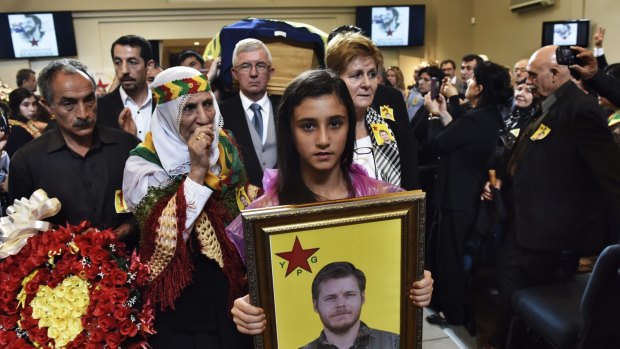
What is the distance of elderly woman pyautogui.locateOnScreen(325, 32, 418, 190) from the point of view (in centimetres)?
163

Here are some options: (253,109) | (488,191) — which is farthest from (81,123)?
(488,191)

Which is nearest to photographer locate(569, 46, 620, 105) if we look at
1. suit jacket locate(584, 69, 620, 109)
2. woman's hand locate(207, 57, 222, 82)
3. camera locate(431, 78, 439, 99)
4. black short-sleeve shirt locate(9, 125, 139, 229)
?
suit jacket locate(584, 69, 620, 109)

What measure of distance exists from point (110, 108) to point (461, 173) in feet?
6.87

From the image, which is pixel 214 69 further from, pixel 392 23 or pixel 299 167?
pixel 392 23

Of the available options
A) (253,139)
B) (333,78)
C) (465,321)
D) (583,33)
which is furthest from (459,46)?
(333,78)

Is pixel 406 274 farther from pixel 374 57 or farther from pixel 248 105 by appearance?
pixel 248 105

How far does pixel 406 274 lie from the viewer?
41.5 inches

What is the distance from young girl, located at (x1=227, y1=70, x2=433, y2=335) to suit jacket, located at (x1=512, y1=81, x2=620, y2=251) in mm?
1451

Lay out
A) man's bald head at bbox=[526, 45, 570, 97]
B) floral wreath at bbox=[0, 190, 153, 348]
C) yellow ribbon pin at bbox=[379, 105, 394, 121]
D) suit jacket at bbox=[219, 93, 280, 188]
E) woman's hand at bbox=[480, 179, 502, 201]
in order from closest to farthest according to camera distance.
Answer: floral wreath at bbox=[0, 190, 153, 348] → yellow ribbon pin at bbox=[379, 105, 394, 121] → suit jacket at bbox=[219, 93, 280, 188] → man's bald head at bbox=[526, 45, 570, 97] → woman's hand at bbox=[480, 179, 502, 201]

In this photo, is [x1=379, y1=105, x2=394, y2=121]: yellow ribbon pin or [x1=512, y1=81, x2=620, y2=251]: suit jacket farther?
[x1=512, y1=81, x2=620, y2=251]: suit jacket

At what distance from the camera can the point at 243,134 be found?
7.09ft

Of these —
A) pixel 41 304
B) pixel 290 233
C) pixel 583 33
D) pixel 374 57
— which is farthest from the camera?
pixel 583 33

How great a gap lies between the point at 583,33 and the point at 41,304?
308 inches

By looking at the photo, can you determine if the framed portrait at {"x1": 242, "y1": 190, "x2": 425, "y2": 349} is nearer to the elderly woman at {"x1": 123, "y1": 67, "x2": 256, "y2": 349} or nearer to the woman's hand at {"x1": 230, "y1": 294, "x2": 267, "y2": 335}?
the woman's hand at {"x1": 230, "y1": 294, "x2": 267, "y2": 335}
